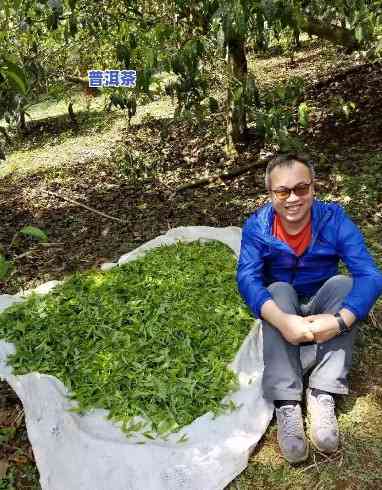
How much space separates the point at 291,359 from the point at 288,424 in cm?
25

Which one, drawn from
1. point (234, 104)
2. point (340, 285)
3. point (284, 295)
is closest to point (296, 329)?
point (284, 295)

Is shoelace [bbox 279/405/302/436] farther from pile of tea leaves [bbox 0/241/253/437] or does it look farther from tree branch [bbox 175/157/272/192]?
tree branch [bbox 175/157/272/192]

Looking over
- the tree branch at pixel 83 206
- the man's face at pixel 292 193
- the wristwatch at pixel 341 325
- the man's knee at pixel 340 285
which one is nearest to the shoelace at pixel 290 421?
the wristwatch at pixel 341 325

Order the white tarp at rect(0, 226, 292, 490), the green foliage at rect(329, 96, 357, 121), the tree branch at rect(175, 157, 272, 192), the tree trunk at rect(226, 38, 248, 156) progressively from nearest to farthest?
the white tarp at rect(0, 226, 292, 490), the tree trunk at rect(226, 38, 248, 156), the tree branch at rect(175, 157, 272, 192), the green foliage at rect(329, 96, 357, 121)

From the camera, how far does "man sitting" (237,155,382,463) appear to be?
1.91 meters

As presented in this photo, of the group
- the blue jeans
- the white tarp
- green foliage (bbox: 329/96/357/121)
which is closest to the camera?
the white tarp

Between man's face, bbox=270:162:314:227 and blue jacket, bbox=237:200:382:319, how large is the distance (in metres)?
0.12

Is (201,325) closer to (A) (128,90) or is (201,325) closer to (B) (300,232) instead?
(B) (300,232)

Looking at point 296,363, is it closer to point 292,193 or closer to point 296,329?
point 296,329

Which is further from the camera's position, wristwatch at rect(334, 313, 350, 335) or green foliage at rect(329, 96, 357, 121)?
green foliage at rect(329, 96, 357, 121)

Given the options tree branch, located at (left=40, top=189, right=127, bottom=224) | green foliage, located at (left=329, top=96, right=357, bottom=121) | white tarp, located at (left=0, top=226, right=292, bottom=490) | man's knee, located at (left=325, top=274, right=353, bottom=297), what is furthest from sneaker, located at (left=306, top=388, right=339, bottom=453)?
green foliage, located at (left=329, top=96, right=357, bottom=121)

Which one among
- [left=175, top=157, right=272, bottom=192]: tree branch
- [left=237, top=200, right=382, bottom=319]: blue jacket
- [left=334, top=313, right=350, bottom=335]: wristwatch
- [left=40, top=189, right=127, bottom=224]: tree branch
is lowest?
[left=40, top=189, right=127, bottom=224]: tree branch

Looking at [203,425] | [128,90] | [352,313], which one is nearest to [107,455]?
[203,425]

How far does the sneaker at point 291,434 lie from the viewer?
184 centimetres
